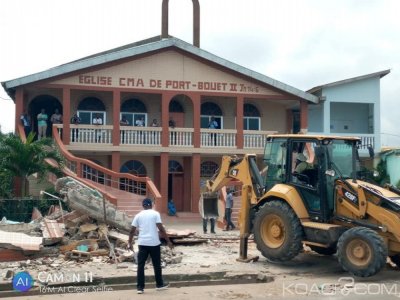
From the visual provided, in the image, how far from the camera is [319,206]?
1049cm

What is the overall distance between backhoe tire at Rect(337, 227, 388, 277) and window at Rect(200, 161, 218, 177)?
1647 cm

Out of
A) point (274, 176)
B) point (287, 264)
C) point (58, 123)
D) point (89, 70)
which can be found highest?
point (89, 70)

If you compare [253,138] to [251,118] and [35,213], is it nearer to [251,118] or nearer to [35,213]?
[251,118]

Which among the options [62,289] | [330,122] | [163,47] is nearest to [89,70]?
[163,47]

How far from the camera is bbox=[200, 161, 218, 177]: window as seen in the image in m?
26.0

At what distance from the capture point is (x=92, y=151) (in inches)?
913

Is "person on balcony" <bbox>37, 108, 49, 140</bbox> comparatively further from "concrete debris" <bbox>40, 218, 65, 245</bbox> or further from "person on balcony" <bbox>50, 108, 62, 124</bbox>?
"concrete debris" <bbox>40, 218, 65, 245</bbox>

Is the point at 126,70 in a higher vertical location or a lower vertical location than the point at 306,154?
higher

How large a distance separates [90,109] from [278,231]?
15934 millimetres

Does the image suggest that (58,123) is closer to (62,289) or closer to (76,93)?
(76,93)

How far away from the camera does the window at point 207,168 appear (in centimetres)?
2598

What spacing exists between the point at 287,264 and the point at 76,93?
16.1 m

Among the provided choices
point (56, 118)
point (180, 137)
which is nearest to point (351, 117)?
point (180, 137)

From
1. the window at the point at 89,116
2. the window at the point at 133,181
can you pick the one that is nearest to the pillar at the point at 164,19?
the window at the point at 89,116
